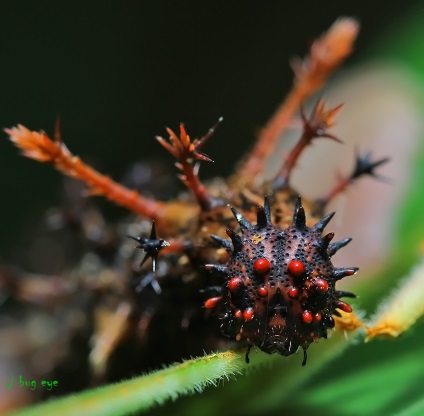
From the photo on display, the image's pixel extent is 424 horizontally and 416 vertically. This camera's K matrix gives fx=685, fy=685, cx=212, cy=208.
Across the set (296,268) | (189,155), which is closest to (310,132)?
(189,155)

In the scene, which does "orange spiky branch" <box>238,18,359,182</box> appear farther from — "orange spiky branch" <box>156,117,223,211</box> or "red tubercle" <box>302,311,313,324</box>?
"red tubercle" <box>302,311,313,324</box>

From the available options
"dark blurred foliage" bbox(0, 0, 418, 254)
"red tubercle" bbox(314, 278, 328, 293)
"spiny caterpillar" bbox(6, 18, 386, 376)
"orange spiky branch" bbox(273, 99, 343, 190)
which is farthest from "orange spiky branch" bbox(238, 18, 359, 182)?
"dark blurred foliage" bbox(0, 0, 418, 254)

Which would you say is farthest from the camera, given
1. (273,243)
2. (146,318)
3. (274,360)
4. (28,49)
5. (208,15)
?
(208,15)

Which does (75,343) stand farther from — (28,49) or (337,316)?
(28,49)

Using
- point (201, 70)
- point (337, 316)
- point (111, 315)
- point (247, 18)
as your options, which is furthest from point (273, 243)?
point (247, 18)

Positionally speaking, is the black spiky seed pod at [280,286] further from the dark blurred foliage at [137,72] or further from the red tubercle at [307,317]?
the dark blurred foliage at [137,72]
